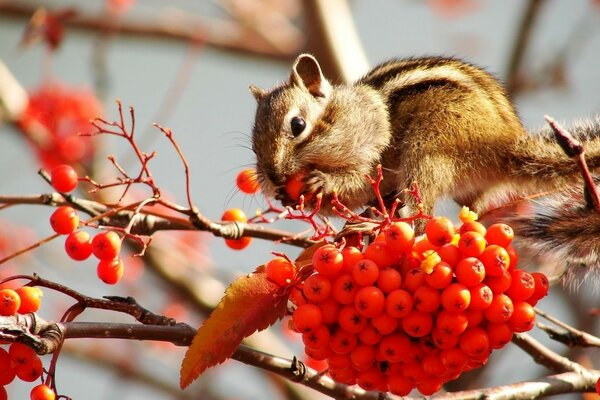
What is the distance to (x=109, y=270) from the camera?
2.69 m

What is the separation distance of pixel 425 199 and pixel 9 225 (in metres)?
3.96

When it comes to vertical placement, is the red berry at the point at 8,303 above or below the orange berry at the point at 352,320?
above

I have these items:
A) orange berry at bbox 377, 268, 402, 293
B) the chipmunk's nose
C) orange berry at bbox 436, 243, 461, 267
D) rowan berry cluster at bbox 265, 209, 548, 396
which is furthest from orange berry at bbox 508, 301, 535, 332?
the chipmunk's nose

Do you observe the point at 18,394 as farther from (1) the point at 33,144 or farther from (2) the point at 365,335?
(2) the point at 365,335

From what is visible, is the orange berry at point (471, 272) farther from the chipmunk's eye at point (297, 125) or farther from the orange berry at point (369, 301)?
the chipmunk's eye at point (297, 125)

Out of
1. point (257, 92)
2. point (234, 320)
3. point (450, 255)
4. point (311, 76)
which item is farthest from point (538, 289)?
point (257, 92)

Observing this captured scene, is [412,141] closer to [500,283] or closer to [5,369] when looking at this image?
[500,283]

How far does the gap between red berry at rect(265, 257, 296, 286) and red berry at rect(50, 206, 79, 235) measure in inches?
26.1

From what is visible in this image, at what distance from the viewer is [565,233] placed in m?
2.98

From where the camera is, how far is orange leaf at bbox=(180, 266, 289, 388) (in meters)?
2.32

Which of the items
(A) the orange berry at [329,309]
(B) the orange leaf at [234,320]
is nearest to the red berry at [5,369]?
(B) the orange leaf at [234,320]

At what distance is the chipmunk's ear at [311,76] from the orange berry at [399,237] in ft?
7.27

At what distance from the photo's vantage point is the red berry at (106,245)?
2.64 m

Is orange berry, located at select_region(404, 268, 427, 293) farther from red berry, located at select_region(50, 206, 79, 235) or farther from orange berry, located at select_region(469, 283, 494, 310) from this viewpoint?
red berry, located at select_region(50, 206, 79, 235)
